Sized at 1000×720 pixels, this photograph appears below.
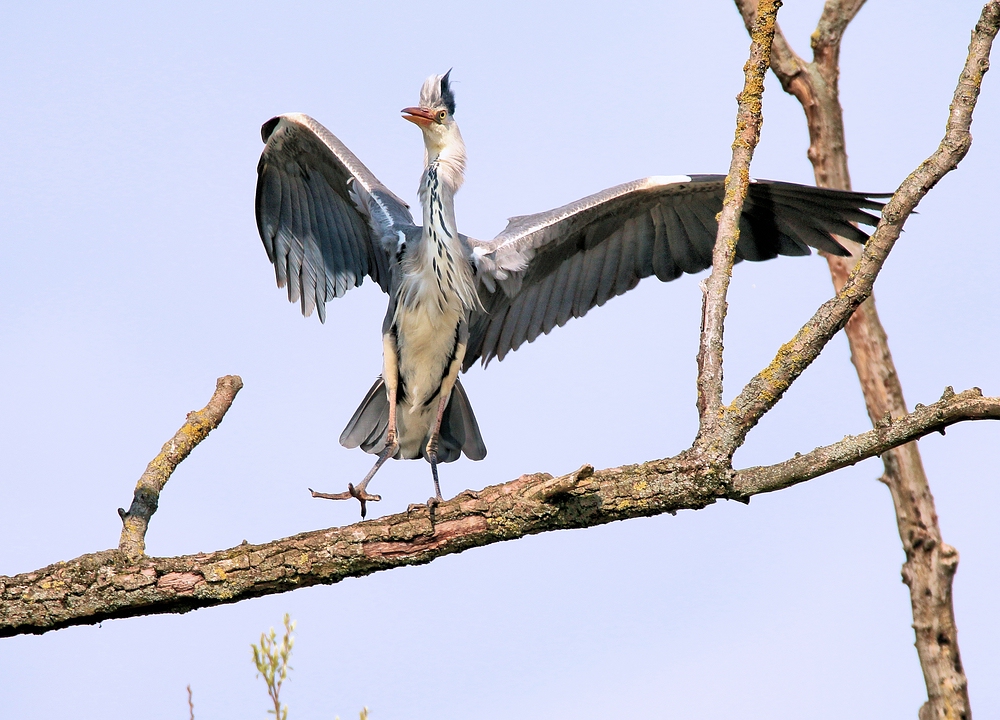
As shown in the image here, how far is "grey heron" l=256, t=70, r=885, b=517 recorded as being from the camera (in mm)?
5484

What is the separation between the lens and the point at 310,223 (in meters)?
6.35

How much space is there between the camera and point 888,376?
6.36 m

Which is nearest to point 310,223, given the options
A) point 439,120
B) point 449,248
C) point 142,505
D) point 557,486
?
point 439,120

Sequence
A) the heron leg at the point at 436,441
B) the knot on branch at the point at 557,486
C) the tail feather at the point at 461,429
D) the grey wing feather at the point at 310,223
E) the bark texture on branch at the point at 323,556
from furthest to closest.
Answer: the grey wing feather at the point at 310,223
the tail feather at the point at 461,429
the heron leg at the point at 436,441
the bark texture on branch at the point at 323,556
the knot on branch at the point at 557,486

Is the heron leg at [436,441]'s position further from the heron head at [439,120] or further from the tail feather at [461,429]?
the heron head at [439,120]

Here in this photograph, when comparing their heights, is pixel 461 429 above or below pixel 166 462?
above

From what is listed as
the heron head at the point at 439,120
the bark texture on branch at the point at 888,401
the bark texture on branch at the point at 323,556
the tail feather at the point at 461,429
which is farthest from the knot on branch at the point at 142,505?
the bark texture on branch at the point at 888,401

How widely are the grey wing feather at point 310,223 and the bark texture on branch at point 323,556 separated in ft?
8.69

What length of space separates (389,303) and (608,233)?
135 cm

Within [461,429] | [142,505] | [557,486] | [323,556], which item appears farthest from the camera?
[461,429]

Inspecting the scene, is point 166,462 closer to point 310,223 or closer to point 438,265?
point 438,265

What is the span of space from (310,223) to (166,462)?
251cm

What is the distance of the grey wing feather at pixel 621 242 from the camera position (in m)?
5.48

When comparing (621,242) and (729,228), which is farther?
(621,242)
